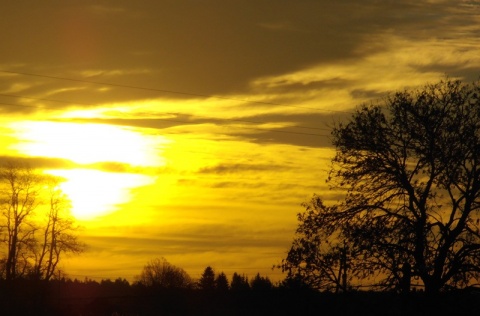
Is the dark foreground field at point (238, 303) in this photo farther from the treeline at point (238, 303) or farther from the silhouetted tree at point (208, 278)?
the silhouetted tree at point (208, 278)

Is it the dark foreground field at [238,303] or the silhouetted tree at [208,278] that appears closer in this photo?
the dark foreground field at [238,303]

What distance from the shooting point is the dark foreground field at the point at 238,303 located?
35.8 m

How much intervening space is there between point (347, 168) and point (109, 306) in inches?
1187

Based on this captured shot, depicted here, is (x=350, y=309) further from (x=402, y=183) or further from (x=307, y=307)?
(x=402, y=183)

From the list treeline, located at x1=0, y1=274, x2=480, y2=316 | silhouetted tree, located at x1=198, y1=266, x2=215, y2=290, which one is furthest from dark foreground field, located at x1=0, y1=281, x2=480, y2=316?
silhouetted tree, located at x1=198, y1=266, x2=215, y2=290

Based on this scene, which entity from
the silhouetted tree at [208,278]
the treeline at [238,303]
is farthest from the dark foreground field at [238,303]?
the silhouetted tree at [208,278]

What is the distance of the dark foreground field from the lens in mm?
35781

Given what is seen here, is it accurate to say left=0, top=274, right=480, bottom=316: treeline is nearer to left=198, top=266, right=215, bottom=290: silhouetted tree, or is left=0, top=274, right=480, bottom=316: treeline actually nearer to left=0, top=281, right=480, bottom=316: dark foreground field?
left=0, top=281, right=480, bottom=316: dark foreground field

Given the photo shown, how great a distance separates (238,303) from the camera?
191 feet

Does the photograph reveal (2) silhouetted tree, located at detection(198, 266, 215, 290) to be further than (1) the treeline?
Yes

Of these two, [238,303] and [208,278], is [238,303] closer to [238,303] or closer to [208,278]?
[238,303]

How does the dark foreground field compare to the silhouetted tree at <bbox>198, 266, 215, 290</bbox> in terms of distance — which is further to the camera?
Result: the silhouetted tree at <bbox>198, 266, 215, 290</bbox>

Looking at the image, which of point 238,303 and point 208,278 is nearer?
point 238,303

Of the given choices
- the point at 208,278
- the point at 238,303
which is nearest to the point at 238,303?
the point at 238,303
